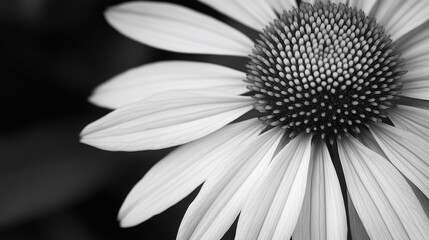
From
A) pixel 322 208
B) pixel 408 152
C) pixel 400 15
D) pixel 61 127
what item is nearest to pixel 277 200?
pixel 322 208

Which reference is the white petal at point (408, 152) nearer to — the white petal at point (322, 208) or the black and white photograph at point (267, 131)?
the black and white photograph at point (267, 131)

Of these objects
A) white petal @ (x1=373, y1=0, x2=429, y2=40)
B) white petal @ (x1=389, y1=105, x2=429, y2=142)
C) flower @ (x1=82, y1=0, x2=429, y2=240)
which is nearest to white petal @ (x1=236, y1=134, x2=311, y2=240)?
flower @ (x1=82, y1=0, x2=429, y2=240)

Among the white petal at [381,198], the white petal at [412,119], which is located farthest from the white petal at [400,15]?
the white petal at [381,198]

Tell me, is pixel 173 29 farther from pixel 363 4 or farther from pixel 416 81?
pixel 416 81

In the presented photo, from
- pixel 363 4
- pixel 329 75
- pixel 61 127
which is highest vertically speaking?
pixel 61 127

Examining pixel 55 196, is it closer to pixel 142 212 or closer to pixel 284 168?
pixel 142 212

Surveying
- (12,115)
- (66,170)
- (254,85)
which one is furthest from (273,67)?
(12,115)

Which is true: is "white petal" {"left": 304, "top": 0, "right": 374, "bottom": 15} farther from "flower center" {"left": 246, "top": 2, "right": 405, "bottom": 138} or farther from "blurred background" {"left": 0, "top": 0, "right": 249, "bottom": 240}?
"blurred background" {"left": 0, "top": 0, "right": 249, "bottom": 240}

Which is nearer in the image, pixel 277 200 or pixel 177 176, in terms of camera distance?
pixel 277 200
